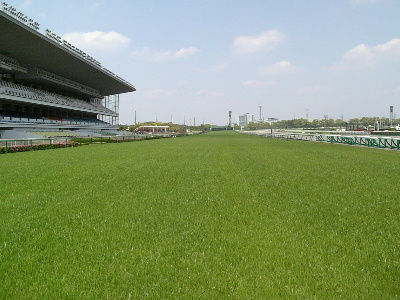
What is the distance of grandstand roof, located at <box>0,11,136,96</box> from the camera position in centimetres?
3422

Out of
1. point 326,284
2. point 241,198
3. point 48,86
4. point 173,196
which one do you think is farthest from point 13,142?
point 48,86

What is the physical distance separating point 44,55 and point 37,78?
6.12 m

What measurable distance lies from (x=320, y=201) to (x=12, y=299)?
19.9 ft

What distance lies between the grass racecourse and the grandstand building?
35472 mm

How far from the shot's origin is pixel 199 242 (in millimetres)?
4059

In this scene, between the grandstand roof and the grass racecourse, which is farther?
the grandstand roof

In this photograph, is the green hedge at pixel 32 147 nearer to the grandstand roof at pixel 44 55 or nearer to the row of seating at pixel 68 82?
the grandstand roof at pixel 44 55

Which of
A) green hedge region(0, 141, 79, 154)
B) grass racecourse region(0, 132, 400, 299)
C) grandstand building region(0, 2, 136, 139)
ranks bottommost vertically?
grass racecourse region(0, 132, 400, 299)

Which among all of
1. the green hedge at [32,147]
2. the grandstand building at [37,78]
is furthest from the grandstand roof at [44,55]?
the green hedge at [32,147]

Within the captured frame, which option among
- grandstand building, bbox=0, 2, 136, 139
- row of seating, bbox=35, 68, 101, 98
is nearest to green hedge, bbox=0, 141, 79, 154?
grandstand building, bbox=0, 2, 136, 139

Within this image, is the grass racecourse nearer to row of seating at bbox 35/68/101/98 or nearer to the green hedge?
the green hedge

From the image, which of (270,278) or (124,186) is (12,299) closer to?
(270,278)

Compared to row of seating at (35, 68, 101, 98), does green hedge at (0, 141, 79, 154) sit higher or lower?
lower

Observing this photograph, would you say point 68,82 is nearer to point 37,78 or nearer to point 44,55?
point 37,78
